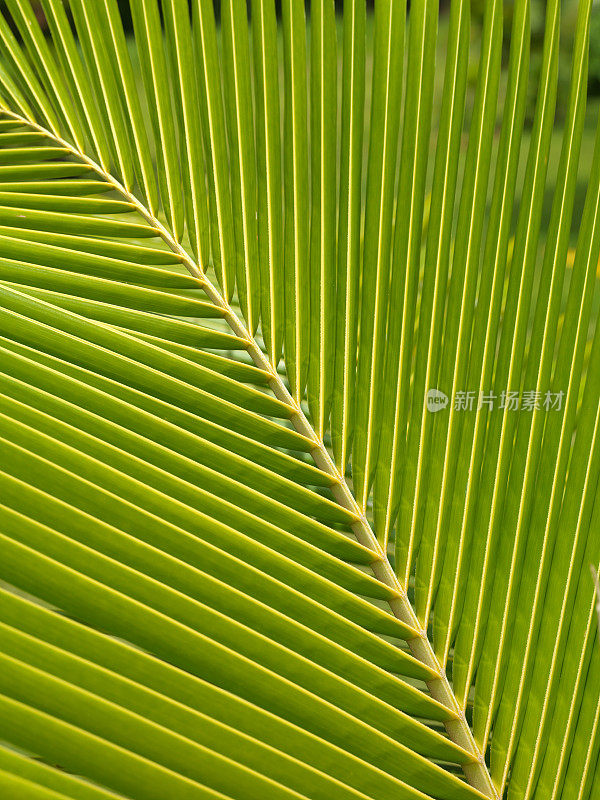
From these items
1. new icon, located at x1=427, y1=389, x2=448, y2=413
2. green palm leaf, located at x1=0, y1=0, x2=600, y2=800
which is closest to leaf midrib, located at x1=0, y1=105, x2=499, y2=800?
green palm leaf, located at x1=0, y1=0, x2=600, y2=800

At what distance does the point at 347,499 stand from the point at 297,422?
0.10 metres

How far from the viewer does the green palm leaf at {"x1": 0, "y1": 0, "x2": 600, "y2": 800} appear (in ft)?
1.74

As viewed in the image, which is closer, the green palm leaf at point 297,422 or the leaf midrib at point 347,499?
the green palm leaf at point 297,422

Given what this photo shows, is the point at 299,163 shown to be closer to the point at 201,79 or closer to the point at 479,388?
the point at 201,79

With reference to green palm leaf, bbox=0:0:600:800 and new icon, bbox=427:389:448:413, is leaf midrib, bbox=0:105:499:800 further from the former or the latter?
new icon, bbox=427:389:448:413

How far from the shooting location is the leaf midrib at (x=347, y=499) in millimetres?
697

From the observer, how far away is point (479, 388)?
77cm

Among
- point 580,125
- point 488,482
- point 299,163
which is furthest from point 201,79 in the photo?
point 488,482

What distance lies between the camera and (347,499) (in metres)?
0.78

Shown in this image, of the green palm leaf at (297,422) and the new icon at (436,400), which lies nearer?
the green palm leaf at (297,422)

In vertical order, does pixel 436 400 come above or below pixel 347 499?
above

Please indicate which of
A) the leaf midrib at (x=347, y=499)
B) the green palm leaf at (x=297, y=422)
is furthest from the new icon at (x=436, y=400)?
the leaf midrib at (x=347, y=499)

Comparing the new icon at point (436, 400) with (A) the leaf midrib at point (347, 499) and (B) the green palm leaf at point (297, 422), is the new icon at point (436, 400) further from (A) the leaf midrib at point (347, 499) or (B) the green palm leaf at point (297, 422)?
(A) the leaf midrib at point (347, 499)

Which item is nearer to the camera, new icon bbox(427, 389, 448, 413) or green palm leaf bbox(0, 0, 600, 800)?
green palm leaf bbox(0, 0, 600, 800)
